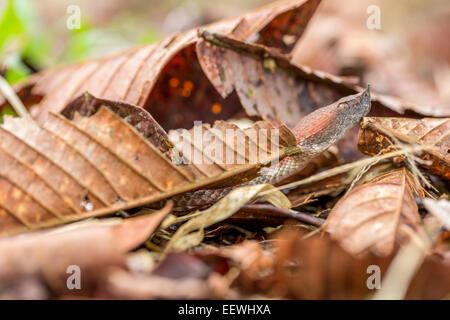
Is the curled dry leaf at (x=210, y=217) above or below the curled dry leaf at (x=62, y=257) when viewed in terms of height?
above

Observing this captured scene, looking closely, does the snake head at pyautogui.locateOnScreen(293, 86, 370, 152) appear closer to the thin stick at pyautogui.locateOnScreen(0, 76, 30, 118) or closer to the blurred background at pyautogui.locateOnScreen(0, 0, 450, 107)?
the blurred background at pyautogui.locateOnScreen(0, 0, 450, 107)

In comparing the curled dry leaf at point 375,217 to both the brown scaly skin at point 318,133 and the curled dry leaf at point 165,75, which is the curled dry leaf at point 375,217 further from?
the curled dry leaf at point 165,75

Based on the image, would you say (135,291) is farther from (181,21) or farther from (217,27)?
(181,21)

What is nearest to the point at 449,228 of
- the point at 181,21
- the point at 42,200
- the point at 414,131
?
the point at 414,131

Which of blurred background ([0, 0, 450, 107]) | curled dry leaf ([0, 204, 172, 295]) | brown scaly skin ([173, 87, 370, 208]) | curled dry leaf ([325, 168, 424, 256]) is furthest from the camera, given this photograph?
blurred background ([0, 0, 450, 107])

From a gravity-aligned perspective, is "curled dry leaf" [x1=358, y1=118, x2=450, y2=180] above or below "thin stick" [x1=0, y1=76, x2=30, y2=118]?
below

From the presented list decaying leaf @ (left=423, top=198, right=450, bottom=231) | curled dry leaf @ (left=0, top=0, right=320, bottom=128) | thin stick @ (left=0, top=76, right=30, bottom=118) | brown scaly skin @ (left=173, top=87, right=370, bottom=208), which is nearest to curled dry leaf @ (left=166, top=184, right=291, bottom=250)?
brown scaly skin @ (left=173, top=87, right=370, bottom=208)

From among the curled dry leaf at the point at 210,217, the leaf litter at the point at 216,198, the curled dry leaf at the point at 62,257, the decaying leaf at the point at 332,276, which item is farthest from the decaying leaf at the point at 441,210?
the curled dry leaf at the point at 62,257
